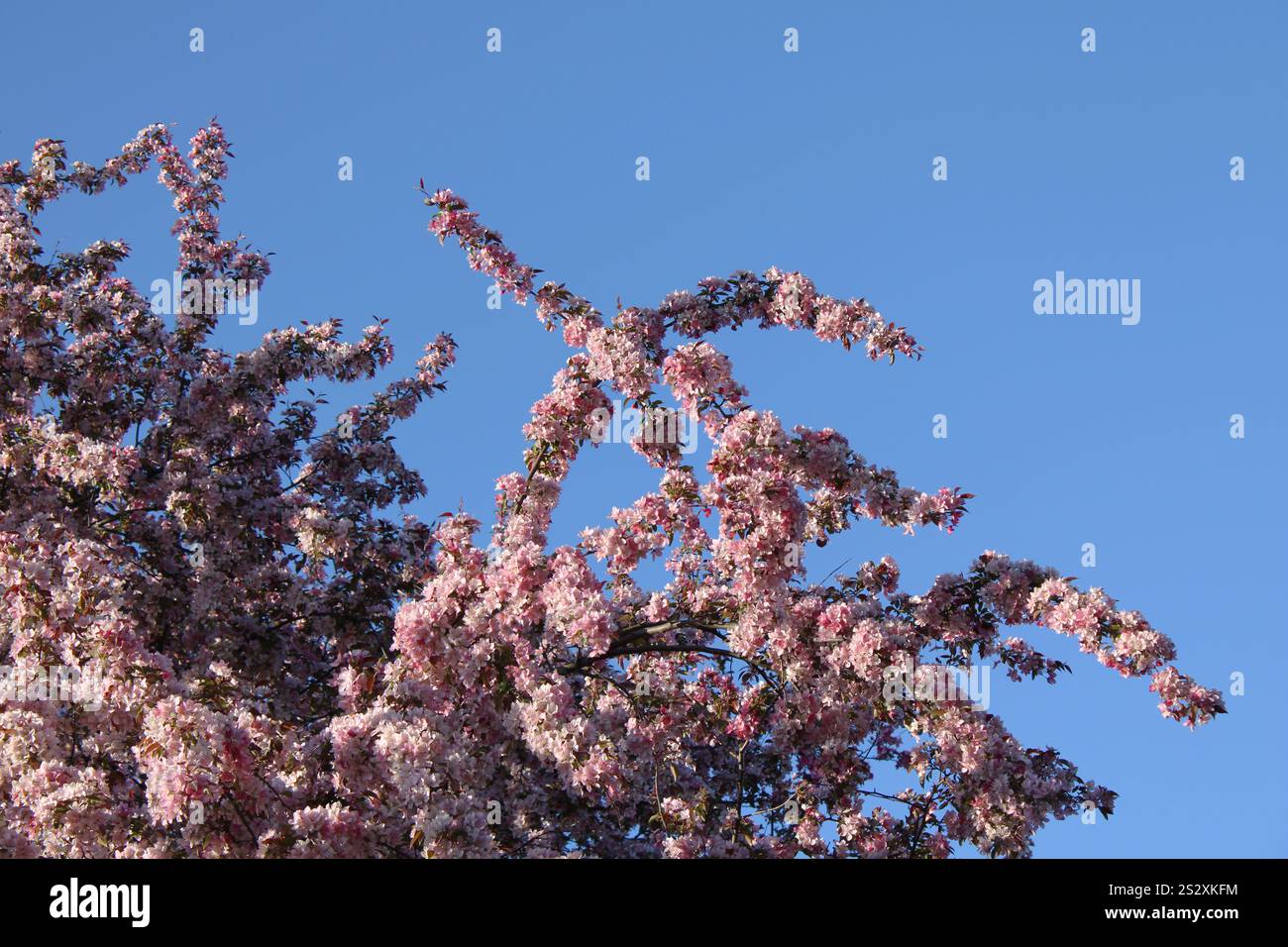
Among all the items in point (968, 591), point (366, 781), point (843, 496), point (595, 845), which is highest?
point (843, 496)

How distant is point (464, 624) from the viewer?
31.6 ft

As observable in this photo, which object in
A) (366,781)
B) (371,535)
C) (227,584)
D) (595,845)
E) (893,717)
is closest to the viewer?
(366,781)

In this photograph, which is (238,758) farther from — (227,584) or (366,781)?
(227,584)

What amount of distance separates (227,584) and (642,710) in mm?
4199

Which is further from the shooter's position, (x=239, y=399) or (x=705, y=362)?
(x=239, y=399)

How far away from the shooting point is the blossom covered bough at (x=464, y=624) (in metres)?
8.27

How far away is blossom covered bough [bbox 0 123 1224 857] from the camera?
325 inches

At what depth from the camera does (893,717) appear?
10289 mm
